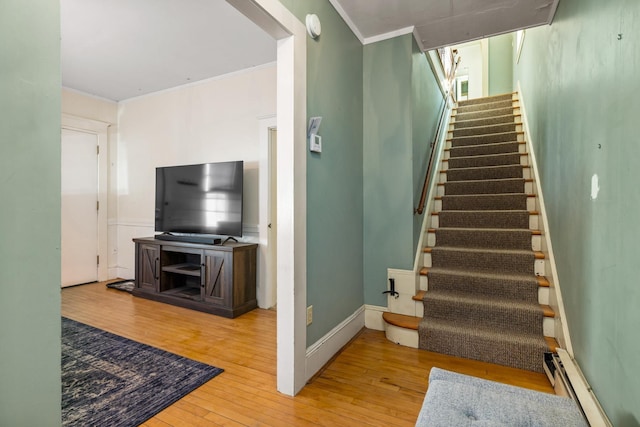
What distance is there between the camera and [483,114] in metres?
5.06

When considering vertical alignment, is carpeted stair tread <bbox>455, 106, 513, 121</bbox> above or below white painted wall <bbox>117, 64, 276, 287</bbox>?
above

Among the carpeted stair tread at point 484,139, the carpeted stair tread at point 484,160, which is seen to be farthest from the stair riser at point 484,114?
the carpeted stair tread at point 484,160

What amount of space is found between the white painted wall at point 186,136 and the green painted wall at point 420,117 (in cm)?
153

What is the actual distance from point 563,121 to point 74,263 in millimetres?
5727

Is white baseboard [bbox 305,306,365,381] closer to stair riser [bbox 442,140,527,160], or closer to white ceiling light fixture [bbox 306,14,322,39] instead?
white ceiling light fixture [bbox 306,14,322,39]

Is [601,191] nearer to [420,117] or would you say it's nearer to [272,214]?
[420,117]

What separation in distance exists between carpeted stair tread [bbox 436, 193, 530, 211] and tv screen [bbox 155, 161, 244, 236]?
92.8 inches

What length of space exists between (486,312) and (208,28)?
3.33 meters

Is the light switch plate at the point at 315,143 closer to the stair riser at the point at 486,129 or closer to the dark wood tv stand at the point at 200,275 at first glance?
the dark wood tv stand at the point at 200,275

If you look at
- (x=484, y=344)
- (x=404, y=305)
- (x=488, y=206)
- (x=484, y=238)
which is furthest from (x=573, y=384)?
(x=488, y=206)

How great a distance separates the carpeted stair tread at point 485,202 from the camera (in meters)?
3.29

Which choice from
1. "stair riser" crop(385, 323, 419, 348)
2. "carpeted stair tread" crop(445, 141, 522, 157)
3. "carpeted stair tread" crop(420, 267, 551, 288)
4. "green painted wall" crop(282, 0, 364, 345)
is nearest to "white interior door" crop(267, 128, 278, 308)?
"green painted wall" crop(282, 0, 364, 345)

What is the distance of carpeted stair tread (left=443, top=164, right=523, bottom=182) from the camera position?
3684 mm

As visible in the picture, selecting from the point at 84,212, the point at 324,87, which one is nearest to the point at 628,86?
the point at 324,87
